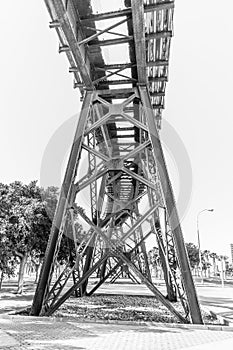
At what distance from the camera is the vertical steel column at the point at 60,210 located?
26.7 ft

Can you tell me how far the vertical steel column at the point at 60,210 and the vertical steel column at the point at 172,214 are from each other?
1.86 metres

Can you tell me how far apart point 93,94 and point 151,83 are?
2.03m

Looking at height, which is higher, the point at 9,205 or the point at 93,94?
the point at 93,94

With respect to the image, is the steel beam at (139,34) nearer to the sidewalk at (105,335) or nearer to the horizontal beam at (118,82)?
the horizontal beam at (118,82)

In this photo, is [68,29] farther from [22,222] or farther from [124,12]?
[22,222]

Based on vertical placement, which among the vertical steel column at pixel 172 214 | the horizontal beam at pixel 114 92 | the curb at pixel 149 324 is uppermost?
the horizontal beam at pixel 114 92

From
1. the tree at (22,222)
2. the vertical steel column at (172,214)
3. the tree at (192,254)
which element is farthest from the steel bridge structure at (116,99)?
the tree at (192,254)

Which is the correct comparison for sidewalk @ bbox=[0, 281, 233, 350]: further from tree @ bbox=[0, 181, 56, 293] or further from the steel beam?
tree @ bbox=[0, 181, 56, 293]

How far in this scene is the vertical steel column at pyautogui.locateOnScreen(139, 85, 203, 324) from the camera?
746 centimetres

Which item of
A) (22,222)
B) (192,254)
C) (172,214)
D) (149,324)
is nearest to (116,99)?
(172,214)

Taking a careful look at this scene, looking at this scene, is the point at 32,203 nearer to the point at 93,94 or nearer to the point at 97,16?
the point at 93,94

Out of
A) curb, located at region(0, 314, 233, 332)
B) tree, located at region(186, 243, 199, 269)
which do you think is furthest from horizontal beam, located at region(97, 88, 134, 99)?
tree, located at region(186, 243, 199, 269)

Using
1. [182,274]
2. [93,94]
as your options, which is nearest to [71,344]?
[182,274]

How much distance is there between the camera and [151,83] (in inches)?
399
